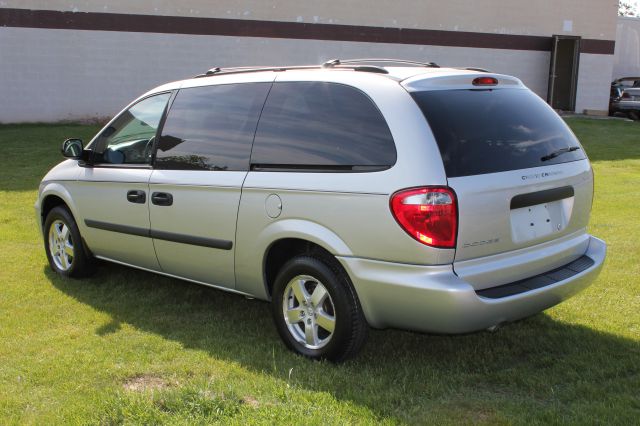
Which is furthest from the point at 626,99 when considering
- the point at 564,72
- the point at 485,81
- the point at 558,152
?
the point at 485,81

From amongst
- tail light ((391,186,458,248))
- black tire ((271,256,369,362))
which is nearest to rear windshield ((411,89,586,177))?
tail light ((391,186,458,248))

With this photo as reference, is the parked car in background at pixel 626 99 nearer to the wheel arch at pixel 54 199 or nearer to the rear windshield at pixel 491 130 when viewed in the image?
the rear windshield at pixel 491 130

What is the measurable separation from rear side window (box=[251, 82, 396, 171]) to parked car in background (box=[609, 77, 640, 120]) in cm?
2479

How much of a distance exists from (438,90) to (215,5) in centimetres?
1844

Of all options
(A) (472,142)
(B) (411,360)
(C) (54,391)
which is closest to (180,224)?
(C) (54,391)

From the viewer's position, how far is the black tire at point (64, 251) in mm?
5969

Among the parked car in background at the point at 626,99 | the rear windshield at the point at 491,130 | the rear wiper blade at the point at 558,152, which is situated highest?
the rear windshield at the point at 491,130

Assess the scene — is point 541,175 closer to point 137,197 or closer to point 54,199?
point 137,197

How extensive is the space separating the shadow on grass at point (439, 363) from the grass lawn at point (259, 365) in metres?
0.01

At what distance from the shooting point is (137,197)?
5.20 metres

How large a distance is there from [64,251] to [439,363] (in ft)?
11.7

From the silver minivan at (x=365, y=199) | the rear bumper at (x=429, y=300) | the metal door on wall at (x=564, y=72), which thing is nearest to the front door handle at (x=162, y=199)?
the silver minivan at (x=365, y=199)

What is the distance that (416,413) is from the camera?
354cm

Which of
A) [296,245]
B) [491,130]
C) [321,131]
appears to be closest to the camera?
[491,130]
